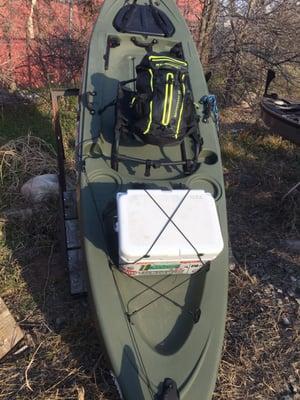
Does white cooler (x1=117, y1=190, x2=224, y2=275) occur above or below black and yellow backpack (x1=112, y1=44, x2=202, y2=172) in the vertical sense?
below

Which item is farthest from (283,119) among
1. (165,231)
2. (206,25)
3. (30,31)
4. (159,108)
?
(30,31)

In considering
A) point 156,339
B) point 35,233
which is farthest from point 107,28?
point 156,339

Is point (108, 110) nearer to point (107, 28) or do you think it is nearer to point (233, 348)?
point (107, 28)

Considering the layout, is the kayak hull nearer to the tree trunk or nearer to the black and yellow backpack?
the tree trunk

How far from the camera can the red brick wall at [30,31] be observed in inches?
278

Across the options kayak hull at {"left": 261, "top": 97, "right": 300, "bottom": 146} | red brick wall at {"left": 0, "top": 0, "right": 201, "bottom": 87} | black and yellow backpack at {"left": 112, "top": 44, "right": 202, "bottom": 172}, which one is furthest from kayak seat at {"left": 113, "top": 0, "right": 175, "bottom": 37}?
red brick wall at {"left": 0, "top": 0, "right": 201, "bottom": 87}

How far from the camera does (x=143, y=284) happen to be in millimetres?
3176

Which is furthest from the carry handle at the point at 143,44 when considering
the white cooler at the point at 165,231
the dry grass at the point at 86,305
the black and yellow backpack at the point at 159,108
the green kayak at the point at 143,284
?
the white cooler at the point at 165,231

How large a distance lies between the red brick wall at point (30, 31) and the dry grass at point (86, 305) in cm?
253

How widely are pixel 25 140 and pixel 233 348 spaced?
12.4ft

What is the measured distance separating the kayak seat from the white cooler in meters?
2.64

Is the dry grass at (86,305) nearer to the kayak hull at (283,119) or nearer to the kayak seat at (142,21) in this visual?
the kayak hull at (283,119)

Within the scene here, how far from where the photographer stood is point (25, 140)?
5512mm

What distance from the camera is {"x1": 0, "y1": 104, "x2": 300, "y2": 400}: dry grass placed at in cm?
305
